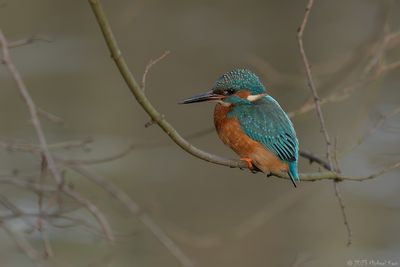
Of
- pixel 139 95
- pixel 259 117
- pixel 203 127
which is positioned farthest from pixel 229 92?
pixel 203 127

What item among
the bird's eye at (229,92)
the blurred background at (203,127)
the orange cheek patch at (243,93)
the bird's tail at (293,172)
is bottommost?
the blurred background at (203,127)

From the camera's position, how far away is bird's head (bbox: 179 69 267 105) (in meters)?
3.17

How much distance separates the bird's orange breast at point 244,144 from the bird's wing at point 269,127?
0.06ft

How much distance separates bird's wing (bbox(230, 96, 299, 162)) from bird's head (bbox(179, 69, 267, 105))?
4cm

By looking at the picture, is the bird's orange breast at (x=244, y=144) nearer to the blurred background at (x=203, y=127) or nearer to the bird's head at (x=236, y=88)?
the bird's head at (x=236, y=88)

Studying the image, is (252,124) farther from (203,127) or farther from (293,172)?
(203,127)

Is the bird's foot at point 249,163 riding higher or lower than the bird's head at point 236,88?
lower

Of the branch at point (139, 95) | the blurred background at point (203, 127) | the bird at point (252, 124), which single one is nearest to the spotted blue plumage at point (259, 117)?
the bird at point (252, 124)

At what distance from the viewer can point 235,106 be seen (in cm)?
320

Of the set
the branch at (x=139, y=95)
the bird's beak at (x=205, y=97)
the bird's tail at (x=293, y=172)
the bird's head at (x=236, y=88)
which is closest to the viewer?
the branch at (x=139, y=95)

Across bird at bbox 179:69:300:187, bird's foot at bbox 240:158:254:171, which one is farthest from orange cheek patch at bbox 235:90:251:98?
bird's foot at bbox 240:158:254:171

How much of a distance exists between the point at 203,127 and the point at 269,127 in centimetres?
423

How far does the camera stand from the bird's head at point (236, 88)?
3166 millimetres

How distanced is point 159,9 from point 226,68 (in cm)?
255
